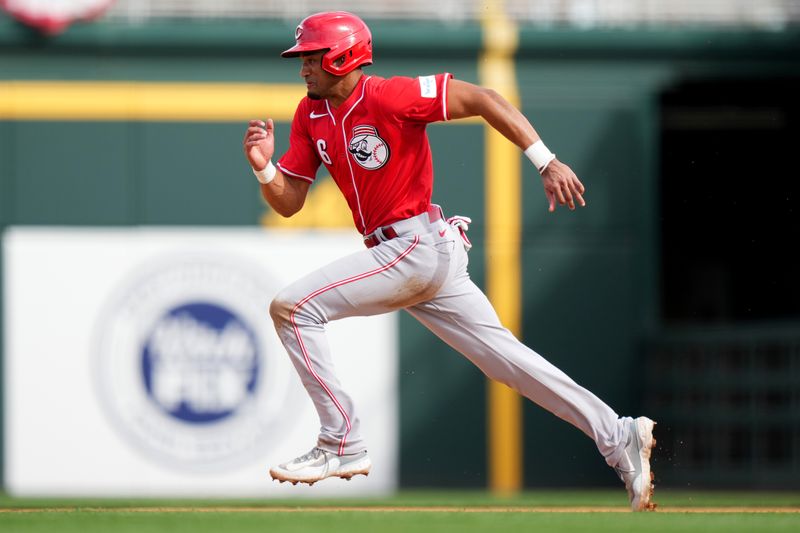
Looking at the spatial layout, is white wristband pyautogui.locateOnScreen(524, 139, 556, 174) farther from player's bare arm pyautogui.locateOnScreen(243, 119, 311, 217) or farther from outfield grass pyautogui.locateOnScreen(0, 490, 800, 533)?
outfield grass pyautogui.locateOnScreen(0, 490, 800, 533)

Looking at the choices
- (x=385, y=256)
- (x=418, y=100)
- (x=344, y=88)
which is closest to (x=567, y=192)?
(x=418, y=100)

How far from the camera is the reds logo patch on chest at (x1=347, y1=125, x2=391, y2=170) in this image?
6723mm

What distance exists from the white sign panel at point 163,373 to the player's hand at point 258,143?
5.25 metres

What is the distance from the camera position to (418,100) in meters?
6.63

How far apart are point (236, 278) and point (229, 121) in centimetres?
146

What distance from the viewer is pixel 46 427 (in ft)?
39.6

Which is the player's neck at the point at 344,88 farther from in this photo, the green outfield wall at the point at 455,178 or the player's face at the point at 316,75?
the green outfield wall at the point at 455,178

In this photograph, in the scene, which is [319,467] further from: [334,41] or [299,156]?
[334,41]

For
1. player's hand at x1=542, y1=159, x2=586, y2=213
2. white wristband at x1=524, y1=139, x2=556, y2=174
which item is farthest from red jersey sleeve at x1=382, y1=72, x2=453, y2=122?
player's hand at x1=542, y1=159, x2=586, y2=213

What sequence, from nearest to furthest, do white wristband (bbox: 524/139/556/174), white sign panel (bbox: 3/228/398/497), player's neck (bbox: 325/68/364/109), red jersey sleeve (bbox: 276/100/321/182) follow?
1. white wristband (bbox: 524/139/556/174)
2. player's neck (bbox: 325/68/364/109)
3. red jersey sleeve (bbox: 276/100/321/182)
4. white sign panel (bbox: 3/228/398/497)

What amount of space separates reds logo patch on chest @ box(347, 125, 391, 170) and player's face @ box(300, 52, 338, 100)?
0.83 ft

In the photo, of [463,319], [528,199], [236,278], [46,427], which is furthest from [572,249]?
[463,319]

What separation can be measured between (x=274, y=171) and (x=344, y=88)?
0.56 metres

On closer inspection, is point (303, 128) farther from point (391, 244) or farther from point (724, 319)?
point (724, 319)
